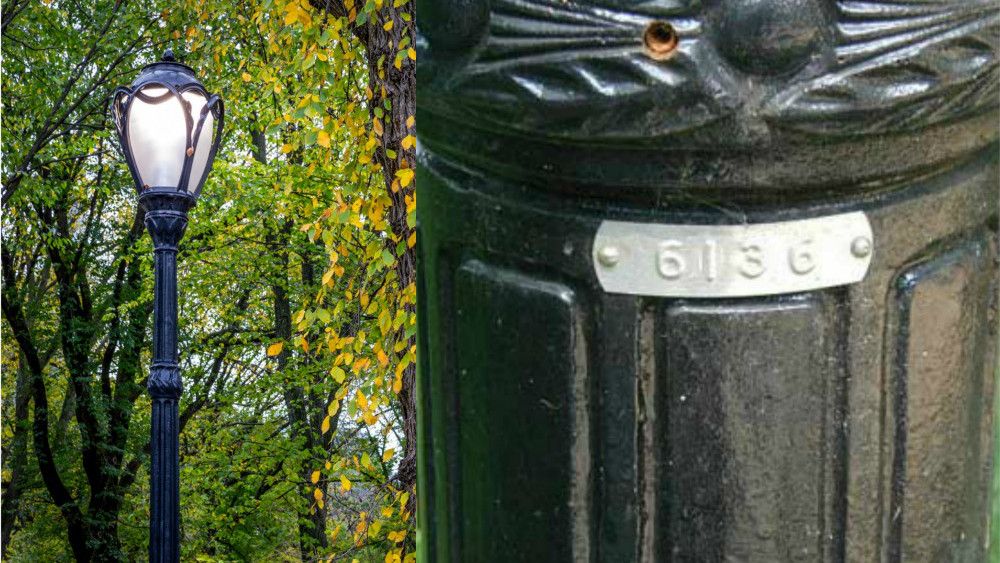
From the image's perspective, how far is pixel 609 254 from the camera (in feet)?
3.55

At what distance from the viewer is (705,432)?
1065mm

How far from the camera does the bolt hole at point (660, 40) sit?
102 centimetres

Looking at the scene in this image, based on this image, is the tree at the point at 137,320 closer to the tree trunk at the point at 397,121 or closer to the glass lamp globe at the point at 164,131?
the tree trunk at the point at 397,121

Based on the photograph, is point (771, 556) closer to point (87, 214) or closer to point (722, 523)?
point (722, 523)

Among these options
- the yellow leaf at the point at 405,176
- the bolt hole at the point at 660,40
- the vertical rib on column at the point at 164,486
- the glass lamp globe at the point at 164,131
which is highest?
the glass lamp globe at the point at 164,131

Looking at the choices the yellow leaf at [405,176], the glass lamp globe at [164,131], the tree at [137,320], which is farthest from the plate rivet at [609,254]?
the tree at [137,320]

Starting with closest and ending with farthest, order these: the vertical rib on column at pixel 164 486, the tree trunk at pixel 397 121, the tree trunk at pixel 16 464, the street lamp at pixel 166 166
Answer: the vertical rib on column at pixel 164 486 < the street lamp at pixel 166 166 < the tree trunk at pixel 397 121 < the tree trunk at pixel 16 464

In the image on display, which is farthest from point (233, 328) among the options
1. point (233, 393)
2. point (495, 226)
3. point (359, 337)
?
point (495, 226)

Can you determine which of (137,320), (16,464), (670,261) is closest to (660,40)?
(670,261)

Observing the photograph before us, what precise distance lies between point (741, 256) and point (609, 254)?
12cm

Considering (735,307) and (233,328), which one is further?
(233,328)

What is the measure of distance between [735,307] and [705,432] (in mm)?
119

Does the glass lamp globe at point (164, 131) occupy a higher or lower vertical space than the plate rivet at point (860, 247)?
higher

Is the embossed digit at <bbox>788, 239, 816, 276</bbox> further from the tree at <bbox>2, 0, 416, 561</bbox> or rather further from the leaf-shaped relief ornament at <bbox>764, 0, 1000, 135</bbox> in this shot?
the tree at <bbox>2, 0, 416, 561</bbox>
